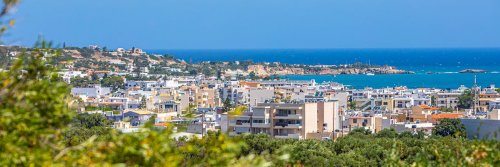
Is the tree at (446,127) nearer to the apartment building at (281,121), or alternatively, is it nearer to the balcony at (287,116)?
the apartment building at (281,121)

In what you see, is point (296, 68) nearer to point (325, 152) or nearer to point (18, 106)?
point (325, 152)

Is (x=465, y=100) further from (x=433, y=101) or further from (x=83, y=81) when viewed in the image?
(x=83, y=81)

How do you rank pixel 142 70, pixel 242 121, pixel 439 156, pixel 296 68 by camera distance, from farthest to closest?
pixel 296 68
pixel 142 70
pixel 242 121
pixel 439 156

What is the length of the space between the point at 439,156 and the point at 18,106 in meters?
2.18

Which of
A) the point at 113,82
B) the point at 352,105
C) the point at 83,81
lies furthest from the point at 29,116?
the point at 113,82

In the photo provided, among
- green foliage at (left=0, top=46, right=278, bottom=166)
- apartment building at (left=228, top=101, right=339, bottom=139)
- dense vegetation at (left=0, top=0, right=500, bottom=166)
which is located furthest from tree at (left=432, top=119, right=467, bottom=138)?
green foliage at (left=0, top=46, right=278, bottom=166)

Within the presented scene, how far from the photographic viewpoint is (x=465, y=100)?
190 feet

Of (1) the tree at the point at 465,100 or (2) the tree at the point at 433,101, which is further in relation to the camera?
(2) the tree at the point at 433,101

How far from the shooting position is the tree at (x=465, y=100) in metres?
57.4

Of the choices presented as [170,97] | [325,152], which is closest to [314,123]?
[325,152]

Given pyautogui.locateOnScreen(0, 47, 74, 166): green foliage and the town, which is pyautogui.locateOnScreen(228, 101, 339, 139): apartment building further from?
pyautogui.locateOnScreen(0, 47, 74, 166): green foliage

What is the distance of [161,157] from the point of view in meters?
4.39

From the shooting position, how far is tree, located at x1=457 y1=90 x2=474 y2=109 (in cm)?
5744

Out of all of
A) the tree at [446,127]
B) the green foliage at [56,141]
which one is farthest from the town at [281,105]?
the green foliage at [56,141]
